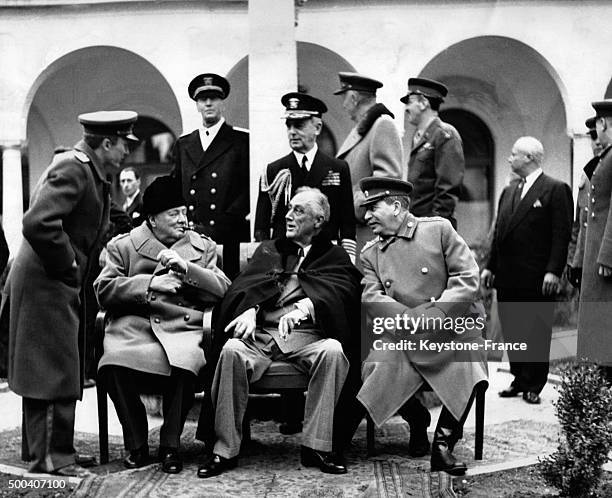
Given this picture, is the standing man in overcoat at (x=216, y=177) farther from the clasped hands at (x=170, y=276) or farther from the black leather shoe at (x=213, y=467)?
the black leather shoe at (x=213, y=467)

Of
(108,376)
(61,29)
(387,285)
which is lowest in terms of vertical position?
(108,376)

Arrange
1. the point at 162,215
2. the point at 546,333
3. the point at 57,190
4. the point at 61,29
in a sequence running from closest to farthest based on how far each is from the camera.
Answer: the point at 57,190
the point at 162,215
the point at 546,333
the point at 61,29

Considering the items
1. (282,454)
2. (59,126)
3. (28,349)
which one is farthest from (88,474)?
(59,126)

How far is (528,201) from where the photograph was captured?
23.2 feet

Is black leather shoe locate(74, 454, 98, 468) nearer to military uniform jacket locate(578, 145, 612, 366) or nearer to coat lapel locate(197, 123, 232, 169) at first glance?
coat lapel locate(197, 123, 232, 169)

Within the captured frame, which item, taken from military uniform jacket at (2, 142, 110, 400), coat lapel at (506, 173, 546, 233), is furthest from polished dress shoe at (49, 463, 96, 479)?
coat lapel at (506, 173, 546, 233)

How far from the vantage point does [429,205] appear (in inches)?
256

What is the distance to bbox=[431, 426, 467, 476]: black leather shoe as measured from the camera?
4871 mm

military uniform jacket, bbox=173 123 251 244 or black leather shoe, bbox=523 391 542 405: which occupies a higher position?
military uniform jacket, bbox=173 123 251 244

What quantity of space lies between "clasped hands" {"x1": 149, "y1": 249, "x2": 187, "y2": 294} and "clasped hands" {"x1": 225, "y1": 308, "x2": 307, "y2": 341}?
38cm

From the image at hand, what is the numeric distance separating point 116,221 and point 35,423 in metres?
2.77

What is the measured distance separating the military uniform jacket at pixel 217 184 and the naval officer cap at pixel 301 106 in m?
0.69

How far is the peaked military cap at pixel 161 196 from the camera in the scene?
5.32 m

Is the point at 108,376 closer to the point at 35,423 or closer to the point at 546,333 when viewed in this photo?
the point at 35,423
